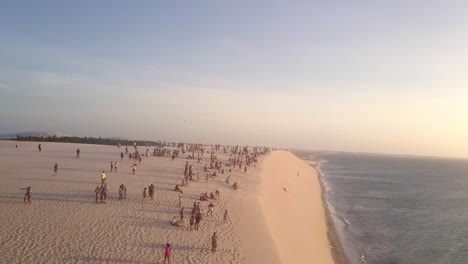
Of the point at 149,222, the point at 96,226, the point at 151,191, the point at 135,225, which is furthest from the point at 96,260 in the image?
the point at 151,191

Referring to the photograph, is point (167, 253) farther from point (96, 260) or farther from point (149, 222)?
point (149, 222)

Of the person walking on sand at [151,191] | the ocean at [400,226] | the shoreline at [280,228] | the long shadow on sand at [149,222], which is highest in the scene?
the person walking on sand at [151,191]

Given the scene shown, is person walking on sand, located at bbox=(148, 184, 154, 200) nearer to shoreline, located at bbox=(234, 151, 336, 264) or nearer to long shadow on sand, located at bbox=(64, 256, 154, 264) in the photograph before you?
shoreline, located at bbox=(234, 151, 336, 264)

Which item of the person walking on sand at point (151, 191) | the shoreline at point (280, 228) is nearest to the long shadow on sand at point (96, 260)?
the shoreline at point (280, 228)

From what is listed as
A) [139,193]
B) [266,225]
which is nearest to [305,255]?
[266,225]

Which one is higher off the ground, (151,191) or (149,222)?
(151,191)

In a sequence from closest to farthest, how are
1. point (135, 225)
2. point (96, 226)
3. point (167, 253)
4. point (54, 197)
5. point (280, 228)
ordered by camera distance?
1. point (167, 253)
2. point (96, 226)
3. point (135, 225)
4. point (54, 197)
5. point (280, 228)

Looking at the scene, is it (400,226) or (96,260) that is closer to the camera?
(96,260)

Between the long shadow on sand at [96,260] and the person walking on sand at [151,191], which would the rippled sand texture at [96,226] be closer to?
the long shadow on sand at [96,260]
